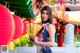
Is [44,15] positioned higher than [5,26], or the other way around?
[44,15]

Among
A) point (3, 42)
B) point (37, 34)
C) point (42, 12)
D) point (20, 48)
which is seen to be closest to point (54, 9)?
point (42, 12)

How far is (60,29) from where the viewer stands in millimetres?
5164

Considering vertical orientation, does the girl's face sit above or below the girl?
above

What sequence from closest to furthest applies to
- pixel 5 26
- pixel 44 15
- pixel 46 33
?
1. pixel 5 26
2. pixel 46 33
3. pixel 44 15

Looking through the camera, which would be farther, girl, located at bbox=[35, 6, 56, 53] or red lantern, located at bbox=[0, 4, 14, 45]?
girl, located at bbox=[35, 6, 56, 53]

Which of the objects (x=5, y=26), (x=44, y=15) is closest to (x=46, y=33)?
(x=44, y=15)

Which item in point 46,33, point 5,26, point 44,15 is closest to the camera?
point 5,26

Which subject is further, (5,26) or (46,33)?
(46,33)

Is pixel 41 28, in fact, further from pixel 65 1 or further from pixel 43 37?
pixel 65 1

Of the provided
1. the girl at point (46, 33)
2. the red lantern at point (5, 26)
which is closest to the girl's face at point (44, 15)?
the girl at point (46, 33)

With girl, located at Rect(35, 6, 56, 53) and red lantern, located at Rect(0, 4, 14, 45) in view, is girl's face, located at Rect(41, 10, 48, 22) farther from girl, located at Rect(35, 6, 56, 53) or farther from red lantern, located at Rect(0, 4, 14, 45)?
red lantern, located at Rect(0, 4, 14, 45)

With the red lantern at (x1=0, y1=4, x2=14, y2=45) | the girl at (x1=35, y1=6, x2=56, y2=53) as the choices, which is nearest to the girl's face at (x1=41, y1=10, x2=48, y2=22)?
the girl at (x1=35, y1=6, x2=56, y2=53)

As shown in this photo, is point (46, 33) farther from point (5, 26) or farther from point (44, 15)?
point (5, 26)

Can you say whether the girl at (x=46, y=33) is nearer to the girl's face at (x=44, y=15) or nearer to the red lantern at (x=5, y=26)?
the girl's face at (x=44, y=15)
